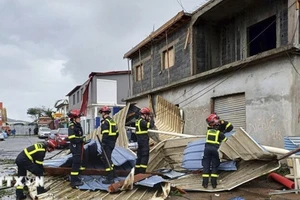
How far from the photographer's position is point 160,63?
17531mm

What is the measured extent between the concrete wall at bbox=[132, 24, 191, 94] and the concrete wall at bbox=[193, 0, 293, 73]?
2.05ft

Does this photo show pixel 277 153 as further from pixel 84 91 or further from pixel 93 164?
pixel 84 91

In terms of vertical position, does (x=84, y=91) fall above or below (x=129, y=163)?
above

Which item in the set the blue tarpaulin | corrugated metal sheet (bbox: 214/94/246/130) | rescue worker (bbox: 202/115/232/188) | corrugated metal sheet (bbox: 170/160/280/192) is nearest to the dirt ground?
corrugated metal sheet (bbox: 170/160/280/192)

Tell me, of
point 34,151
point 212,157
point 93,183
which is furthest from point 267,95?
point 34,151

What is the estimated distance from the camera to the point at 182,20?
14.8 meters

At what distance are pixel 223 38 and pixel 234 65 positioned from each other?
4.40 metres

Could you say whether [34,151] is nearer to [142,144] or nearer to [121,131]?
[142,144]

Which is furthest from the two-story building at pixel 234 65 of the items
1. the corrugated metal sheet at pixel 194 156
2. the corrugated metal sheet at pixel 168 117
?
the corrugated metal sheet at pixel 194 156

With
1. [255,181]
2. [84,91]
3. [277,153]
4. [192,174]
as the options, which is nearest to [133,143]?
[192,174]

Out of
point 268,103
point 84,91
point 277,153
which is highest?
point 84,91

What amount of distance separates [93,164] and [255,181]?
160 inches

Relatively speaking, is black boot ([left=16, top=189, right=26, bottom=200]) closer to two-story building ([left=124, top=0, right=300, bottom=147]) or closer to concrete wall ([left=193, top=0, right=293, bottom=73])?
two-story building ([left=124, top=0, right=300, bottom=147])

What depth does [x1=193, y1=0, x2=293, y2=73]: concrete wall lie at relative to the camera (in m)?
13.0
